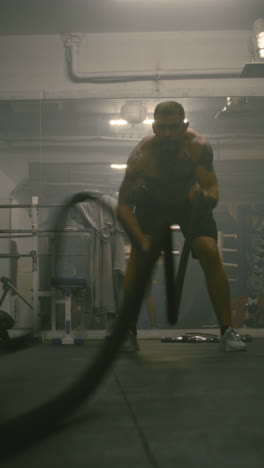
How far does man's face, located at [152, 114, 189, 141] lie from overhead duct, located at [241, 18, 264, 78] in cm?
251

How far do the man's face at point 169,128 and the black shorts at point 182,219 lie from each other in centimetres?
37

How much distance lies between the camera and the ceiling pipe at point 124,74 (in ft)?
16.9

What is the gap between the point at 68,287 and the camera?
3.67 m

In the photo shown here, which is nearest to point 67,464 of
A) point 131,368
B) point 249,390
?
point 249,390

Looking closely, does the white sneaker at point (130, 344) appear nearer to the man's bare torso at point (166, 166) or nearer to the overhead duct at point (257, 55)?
the man's bare torso at point (166, 166)

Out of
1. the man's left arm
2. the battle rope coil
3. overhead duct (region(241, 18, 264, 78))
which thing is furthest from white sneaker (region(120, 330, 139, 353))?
overhead duct (region(241, 18, 264, 78))

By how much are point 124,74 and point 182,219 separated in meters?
3.15

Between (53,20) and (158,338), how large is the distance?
3175 millimetres

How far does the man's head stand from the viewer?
2.64m

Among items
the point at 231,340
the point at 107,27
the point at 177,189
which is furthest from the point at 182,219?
the point at 107,27

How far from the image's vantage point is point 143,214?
2.59m

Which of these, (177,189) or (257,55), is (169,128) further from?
(257,55)

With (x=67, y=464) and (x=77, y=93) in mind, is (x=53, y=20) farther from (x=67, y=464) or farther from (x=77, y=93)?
(x=67, y=464)

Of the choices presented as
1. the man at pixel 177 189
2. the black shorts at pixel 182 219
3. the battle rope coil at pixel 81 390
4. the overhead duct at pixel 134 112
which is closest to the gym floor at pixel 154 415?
the battle rope coil at pixel 81 390
